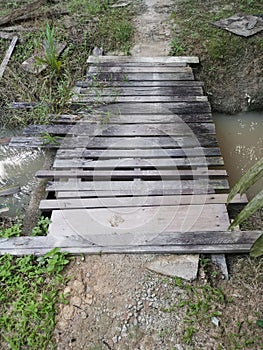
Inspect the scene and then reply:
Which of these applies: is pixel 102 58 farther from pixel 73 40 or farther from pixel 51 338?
pixel 51 338

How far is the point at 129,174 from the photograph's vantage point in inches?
98.6

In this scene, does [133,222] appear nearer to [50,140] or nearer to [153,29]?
[50,140]

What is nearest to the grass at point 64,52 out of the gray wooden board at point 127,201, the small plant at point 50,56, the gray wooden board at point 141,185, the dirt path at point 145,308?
the small plant at point 50,56

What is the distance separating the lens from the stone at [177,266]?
1845mm

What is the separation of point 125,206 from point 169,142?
0.84 metres

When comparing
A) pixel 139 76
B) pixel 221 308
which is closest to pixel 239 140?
pixel 139 76

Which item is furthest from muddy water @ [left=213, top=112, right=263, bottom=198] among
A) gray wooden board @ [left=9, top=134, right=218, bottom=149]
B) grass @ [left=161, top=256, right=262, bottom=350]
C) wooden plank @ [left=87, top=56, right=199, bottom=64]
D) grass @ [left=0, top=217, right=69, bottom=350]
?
grass @ [left=0, top=217, right=69, bottom=350]

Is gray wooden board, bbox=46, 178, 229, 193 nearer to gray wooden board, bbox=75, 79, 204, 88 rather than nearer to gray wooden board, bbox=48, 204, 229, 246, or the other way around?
gray wooden board, bbox=48, 204, 229, 246

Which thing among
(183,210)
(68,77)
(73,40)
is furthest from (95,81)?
(183,210)

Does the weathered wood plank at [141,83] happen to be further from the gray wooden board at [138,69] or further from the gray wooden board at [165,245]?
the gray wooden board at [165,245]

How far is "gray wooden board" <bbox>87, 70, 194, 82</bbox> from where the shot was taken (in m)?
3.56

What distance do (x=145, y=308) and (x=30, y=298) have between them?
65 centimetres

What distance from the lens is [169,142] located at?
280 cm

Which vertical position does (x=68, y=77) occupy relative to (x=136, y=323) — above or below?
above
